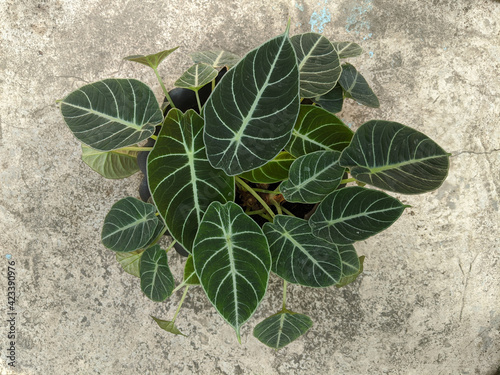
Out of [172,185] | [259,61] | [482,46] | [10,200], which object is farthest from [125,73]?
[482,46]

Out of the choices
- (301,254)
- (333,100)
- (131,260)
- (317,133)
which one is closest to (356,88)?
(333,100)

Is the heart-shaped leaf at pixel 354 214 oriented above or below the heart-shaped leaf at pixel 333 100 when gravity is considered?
below

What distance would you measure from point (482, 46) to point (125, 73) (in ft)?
4.49

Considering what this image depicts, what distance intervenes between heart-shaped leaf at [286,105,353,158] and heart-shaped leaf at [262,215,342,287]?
0.54ft

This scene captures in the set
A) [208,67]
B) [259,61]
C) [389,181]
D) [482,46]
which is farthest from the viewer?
[482,46]

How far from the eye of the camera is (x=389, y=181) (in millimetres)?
700

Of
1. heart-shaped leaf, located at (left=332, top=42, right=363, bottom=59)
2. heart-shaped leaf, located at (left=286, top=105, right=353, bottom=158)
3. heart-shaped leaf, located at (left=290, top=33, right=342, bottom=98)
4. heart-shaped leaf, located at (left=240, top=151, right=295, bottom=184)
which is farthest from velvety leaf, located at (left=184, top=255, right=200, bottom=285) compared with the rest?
heart-shaped leaf, located at (left=332, top=42, right=363, bottom=59)

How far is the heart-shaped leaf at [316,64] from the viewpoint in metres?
0.84

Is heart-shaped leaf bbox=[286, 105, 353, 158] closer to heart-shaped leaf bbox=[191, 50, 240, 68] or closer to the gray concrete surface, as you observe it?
heart-shaped leaf bbox=[191, 50, 240, 68]

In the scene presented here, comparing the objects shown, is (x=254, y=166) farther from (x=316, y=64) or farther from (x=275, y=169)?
(x=316, y=64)

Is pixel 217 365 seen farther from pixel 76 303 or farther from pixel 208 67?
pixel 208 67

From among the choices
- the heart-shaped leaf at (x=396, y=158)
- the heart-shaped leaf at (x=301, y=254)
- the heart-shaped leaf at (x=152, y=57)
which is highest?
the heart-shaped leaf at (x=396, y=158)

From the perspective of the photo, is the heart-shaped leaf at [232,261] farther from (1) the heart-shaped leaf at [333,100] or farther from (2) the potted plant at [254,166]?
(1) the heart-shaped leaf at [333,100]

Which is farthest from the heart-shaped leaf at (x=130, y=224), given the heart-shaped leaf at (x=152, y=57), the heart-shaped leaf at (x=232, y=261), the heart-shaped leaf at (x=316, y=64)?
the heart-shaped leaf at (x=316, y=64)
